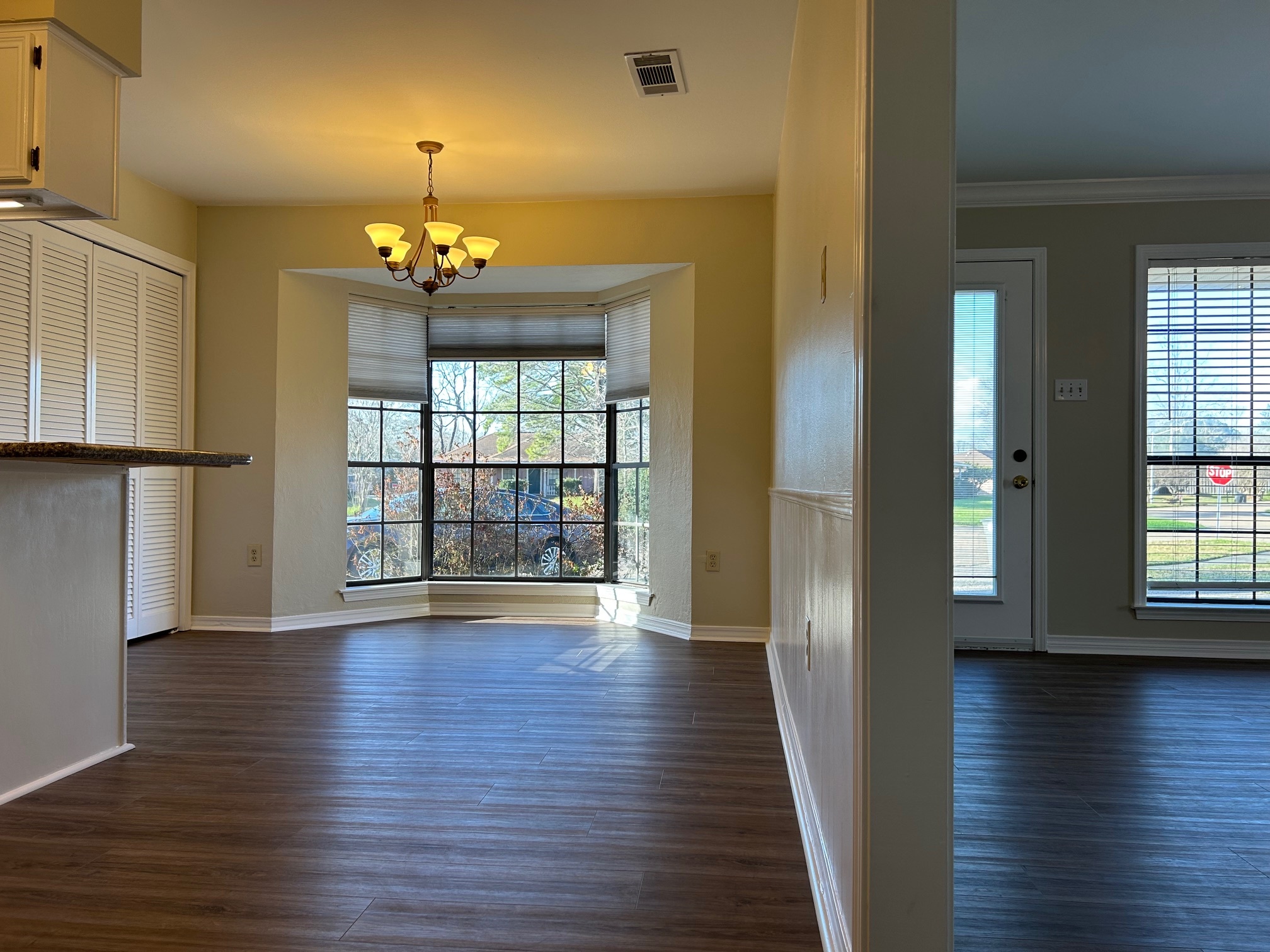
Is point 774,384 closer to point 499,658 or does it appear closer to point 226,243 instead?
point 499,658

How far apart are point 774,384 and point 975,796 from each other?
2.49m

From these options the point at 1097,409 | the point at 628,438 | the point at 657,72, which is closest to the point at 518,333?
the point at 628,438

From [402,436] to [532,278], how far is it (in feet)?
4.50

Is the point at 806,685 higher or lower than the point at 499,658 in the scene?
higher

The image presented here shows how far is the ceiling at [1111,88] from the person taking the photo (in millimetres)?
3002

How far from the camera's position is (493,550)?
5.78 m

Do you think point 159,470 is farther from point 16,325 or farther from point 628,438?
point 628,438

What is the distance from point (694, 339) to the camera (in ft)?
16.3

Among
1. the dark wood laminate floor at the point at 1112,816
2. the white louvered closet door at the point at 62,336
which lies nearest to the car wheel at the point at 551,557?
the white louvered closet door at the point at 62,336

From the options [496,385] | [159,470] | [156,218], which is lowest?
[159,470]

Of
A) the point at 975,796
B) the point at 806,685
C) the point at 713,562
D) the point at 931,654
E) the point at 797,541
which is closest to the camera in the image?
the point at 931,654

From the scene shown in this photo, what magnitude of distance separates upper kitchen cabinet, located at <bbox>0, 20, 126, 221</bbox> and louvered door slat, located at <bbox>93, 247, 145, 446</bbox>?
156cm

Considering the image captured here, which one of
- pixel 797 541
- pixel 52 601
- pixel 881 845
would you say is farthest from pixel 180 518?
pixel 881 845

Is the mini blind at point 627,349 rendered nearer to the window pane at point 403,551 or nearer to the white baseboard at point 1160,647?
the window pane at point 403,551
